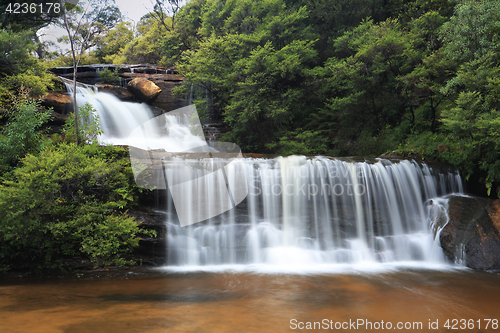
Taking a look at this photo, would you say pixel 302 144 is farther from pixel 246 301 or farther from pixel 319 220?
pixel 246 301

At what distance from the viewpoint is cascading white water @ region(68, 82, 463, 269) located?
8.84m

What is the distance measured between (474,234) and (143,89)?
57.1 ft

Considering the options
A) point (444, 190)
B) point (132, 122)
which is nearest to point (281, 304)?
point (444, 190)

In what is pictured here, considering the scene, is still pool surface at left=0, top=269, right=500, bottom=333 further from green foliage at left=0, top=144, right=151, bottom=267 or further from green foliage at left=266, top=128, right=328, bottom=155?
green foliage at left=266, top=128, right=328, bottom=155

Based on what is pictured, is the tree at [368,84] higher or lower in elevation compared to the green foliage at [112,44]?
lower

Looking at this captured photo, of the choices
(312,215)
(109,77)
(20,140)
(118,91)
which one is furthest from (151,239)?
(109,77)

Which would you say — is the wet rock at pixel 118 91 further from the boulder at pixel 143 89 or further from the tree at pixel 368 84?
the tree at pixel 368 84

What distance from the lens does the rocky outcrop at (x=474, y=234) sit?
8120 mm

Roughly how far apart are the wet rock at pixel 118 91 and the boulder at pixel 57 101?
313cm

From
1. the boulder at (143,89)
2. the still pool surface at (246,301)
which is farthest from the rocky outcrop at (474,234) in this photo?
the boulder at (143,89)

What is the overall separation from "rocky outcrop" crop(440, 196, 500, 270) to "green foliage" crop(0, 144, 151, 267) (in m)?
8.50

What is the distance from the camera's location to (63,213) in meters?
7.85

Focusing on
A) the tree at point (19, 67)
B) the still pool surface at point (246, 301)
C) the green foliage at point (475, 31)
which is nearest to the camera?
the still pool surface at point (246, 301)

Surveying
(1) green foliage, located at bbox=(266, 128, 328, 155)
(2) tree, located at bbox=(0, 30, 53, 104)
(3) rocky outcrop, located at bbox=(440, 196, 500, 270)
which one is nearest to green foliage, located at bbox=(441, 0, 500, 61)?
(3) rocky outcrop, located at bbox=(440, 196, 500, 270)
